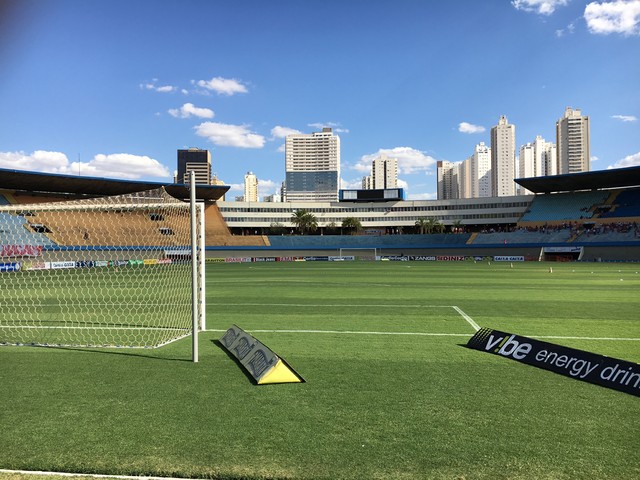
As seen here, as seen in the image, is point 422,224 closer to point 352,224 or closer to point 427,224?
point 427,224

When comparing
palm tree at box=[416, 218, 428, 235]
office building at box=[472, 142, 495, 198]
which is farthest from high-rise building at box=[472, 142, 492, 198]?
palm tree at box=[416, 218, 428, 235]

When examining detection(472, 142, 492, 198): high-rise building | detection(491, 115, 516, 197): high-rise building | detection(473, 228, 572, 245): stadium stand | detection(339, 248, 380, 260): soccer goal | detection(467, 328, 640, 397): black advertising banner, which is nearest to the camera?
detection(467, 328, 640, 397): black advertising banner

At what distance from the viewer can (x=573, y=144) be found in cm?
15625

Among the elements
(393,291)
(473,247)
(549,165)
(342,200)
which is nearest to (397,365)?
(393,291)

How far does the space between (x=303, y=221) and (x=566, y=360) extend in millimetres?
92983

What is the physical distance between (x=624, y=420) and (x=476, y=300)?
1195 cm

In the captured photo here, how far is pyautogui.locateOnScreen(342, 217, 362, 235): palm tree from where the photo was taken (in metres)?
99.6

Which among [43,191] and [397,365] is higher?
[43,191]

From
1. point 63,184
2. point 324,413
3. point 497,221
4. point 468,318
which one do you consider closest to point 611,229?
point 497,221

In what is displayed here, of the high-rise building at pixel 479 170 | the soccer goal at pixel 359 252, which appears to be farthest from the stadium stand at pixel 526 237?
the high-rise building at pixel 479 170

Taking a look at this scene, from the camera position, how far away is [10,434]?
456cm

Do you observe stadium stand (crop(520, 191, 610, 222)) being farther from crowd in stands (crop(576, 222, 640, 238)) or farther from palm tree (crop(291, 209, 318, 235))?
palm tree (crop(291, 209, 318, 235))

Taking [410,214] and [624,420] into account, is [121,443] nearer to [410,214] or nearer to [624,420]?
[624,420]

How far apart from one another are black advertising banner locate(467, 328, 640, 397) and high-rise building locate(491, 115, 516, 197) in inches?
7201
